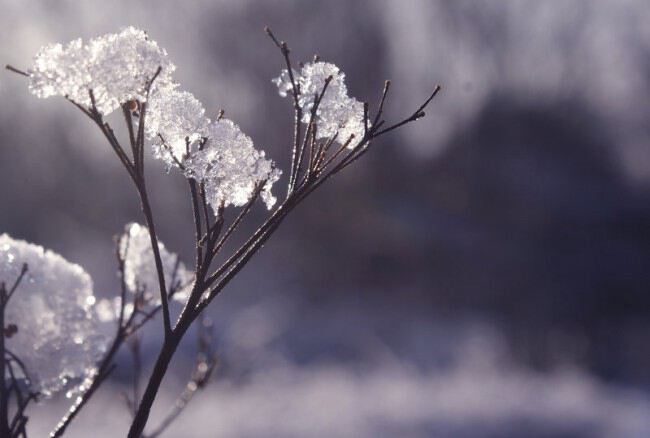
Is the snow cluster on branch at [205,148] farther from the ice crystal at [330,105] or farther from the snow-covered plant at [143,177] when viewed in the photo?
the ice crystal at [330,105]

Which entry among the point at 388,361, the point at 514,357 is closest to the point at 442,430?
the point at 388,361

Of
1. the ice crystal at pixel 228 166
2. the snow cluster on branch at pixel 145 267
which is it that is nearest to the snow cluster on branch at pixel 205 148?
the ice crystal at pixel 228 166

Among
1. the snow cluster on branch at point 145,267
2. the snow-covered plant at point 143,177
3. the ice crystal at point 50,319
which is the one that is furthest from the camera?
the snow cluster on branch at point 145,267

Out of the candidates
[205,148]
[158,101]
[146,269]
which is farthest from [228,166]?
[146,269]

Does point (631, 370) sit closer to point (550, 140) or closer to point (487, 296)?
point (487, 296)

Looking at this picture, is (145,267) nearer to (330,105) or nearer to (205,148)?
(205,148)

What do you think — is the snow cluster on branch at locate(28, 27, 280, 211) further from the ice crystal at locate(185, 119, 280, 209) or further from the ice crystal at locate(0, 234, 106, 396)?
the ice crystal at locate(0, 234, 106, 396)
